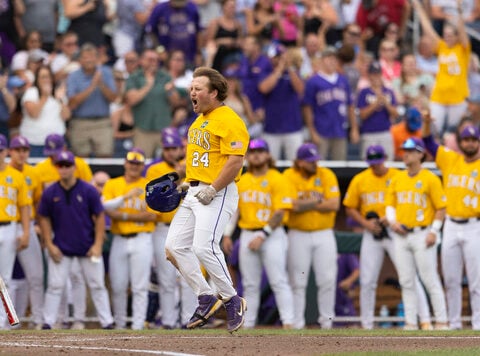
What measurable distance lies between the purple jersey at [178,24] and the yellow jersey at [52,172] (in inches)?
152

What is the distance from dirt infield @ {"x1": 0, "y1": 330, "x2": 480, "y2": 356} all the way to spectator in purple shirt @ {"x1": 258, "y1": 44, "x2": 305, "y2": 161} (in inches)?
207

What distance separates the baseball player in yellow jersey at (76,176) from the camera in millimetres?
13148

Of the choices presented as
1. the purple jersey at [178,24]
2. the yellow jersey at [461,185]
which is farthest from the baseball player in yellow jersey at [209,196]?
the purple jersey at [178,24]

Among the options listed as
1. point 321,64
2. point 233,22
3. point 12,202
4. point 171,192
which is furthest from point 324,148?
point 171,192

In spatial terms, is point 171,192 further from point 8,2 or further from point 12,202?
point 8,2

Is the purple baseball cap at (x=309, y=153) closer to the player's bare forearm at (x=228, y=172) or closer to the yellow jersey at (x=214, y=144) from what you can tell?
the yellow jersey at (x=214, y=144)

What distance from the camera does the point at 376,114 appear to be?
15.9 metres

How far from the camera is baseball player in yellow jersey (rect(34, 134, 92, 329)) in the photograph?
43.1 ft

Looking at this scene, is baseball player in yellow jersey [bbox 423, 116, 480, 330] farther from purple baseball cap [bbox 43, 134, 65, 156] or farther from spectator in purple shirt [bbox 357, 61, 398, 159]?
purple baseball cap [bbox 43, 134, 65, 156]

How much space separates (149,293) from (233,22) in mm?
4859

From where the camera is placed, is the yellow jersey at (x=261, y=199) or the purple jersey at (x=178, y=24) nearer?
the yellow jersey at (x=261, y=199)

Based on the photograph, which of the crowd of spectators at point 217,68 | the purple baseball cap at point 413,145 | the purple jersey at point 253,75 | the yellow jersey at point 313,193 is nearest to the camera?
the purple baseball cap at point 413,145

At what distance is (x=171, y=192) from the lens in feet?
30.1

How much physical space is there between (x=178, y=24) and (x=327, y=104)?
8.88ft
